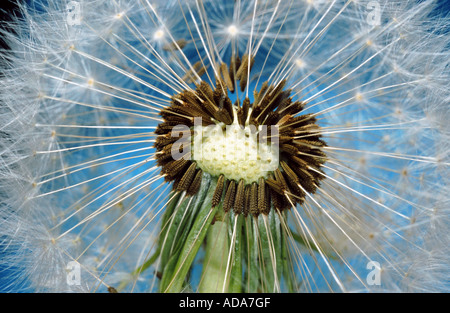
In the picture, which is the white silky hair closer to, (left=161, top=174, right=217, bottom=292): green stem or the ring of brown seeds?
the ring of brown seeds

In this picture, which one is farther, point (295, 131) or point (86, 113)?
point (86, 113)

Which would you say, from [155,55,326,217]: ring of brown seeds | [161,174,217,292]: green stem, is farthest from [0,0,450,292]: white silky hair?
[161,174,217,292]: green stem

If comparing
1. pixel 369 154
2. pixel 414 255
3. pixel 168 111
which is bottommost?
pixel 414 255

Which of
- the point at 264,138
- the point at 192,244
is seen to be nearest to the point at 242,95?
the point at 264,138

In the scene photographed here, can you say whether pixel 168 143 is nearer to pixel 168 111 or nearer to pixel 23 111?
pixel 168 111

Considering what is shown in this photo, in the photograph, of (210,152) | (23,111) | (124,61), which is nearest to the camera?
(210,152)

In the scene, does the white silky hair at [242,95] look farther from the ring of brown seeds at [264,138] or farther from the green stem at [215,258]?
the green stem at [215,258]

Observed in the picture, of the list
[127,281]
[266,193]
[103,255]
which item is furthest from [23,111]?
[266,193]
